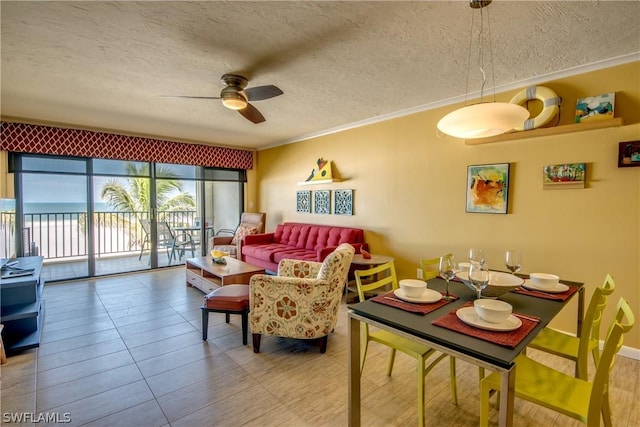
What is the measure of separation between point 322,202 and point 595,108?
12.1 feet

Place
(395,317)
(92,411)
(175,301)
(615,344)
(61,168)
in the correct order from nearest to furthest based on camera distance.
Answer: (615,344), (395,317), (92,411), (175,301), (61,168)

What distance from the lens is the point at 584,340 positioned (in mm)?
1712

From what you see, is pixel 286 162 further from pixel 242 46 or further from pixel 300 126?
pixel 242 46

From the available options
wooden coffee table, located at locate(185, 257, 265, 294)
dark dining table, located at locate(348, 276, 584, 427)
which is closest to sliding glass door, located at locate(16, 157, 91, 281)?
wooden coffee table, located at locate(185, 257, 265, 294)

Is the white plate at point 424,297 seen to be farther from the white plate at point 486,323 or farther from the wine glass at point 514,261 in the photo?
the wine glass at point 514,261

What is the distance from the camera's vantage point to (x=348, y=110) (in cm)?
412

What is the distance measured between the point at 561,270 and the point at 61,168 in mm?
6858

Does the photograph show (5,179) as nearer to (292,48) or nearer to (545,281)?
(292,48)

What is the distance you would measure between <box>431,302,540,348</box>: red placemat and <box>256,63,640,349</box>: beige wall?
186cm

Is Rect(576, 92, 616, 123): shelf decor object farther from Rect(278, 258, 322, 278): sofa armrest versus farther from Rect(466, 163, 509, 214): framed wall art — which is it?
Rect(278, 258, 322, 278): sofa armrest

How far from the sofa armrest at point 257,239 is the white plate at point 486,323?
4.47 meters

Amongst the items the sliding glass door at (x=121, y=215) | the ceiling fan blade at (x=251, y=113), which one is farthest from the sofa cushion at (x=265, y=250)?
the ceiling fan blade at (x=251, y=113)

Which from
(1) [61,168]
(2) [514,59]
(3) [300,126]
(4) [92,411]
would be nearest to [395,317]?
(4) [92,411]

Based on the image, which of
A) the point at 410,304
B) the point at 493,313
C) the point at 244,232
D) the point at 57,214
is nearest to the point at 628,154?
the point at 493,313
